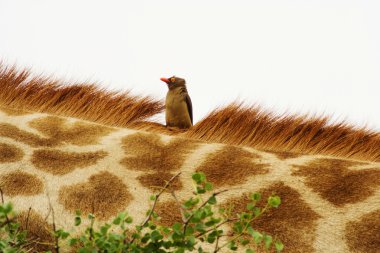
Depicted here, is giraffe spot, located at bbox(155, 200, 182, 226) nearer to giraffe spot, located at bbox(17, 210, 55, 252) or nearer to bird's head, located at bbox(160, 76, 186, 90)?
giraffe spot, located at bbox(17, 210, 55, 252)

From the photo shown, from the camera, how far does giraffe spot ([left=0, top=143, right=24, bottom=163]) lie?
1.96 metres

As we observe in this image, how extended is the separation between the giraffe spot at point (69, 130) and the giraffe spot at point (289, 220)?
628mm

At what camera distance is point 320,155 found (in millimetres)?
1998

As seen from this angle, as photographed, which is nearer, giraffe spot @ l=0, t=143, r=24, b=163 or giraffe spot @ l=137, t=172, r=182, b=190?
giraffe spot @ l=137, t=172, r=182, b=190

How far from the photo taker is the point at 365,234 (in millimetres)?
1628

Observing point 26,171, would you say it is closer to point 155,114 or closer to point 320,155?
point 155,114

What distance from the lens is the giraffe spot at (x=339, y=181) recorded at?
1737 mm

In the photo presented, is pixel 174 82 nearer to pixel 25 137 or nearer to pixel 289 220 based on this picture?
pixel 25 137

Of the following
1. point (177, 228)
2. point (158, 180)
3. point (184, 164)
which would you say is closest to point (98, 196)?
point (158, 180)

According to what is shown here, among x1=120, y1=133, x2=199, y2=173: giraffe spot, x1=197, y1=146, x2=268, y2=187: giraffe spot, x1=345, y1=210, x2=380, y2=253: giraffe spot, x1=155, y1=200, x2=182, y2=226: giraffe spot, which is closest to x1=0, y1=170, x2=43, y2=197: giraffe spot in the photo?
x1=120, y1=133, x2=199, y2=173: giraffe spot

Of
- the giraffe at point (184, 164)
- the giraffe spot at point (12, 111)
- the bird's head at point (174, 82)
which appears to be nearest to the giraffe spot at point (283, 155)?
the giraffe at point (184, 164)

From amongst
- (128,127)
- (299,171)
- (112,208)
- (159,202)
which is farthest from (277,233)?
(128,127)

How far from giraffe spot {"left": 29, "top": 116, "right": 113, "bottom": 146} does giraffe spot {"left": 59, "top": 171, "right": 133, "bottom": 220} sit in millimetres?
238

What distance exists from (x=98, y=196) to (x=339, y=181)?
30.5 inches
